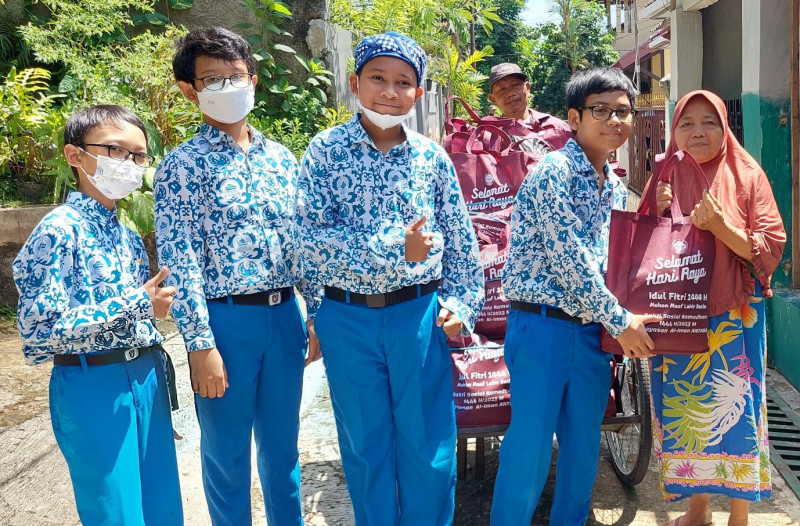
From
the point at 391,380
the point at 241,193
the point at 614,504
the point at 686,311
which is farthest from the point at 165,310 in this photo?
the point at 614,504

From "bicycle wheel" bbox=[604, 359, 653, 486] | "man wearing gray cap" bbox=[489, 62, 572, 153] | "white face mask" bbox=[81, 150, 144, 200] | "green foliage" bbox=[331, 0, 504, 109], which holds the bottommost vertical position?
"bicycle wheel" bbox=[604, 359, 653, 486]

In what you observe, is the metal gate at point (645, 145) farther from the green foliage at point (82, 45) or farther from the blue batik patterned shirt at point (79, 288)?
the blue batik patterned shirt at point (79, 288)

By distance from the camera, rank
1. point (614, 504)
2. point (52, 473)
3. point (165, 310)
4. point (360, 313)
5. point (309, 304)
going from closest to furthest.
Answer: point (165, 310)
point (360, 313)
point (309, 304)
point (614, 504)
point (52, 473)

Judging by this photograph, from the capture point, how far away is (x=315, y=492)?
Answer: 3877 millimetres

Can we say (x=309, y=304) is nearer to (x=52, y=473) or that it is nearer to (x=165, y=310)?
(x=165, y=310)

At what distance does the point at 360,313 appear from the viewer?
2.80 m

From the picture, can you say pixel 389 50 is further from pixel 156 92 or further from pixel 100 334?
pixel 156 92

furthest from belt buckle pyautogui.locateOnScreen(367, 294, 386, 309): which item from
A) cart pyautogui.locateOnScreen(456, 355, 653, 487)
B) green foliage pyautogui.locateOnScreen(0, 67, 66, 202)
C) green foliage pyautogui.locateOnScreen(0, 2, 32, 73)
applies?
green foliage pyautogui.locateOnScreen(0, 2, 32, 73)

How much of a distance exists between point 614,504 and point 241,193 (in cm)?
225

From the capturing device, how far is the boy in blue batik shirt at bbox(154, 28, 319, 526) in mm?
2793

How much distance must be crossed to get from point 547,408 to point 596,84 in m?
1.25

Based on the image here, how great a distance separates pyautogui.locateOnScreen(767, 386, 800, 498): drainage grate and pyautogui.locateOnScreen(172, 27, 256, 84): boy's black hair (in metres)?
3.20

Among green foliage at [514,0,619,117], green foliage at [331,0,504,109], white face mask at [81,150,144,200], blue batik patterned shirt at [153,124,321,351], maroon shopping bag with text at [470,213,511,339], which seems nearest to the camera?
white face mask at [81,150,144,200]

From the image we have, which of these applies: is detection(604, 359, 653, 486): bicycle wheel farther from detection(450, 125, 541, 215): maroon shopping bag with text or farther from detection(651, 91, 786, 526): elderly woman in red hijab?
detection(450, 125, 541, 215): maroon shopping bag with text
